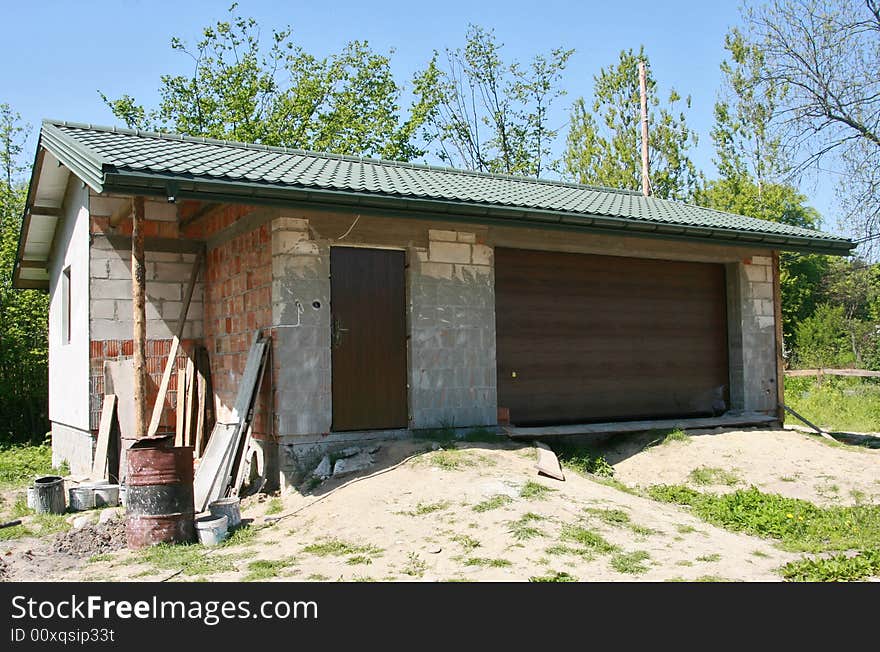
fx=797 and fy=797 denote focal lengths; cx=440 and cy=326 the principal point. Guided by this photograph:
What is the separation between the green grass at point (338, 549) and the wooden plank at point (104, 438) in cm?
436

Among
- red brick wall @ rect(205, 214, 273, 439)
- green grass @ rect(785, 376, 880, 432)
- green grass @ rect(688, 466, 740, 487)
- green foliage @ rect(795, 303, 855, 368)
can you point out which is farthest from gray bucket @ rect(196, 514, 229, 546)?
green foliage @ rect(795, 303, 855, 368)

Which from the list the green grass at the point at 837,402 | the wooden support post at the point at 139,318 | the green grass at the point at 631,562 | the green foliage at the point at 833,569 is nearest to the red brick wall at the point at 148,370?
the wooden support post at the point at 139,318

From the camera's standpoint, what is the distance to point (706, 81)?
30109 millimetres

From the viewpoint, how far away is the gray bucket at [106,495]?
8977 mm

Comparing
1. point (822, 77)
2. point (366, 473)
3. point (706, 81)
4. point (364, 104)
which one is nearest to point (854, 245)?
point (366, 473)

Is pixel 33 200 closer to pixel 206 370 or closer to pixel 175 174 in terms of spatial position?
pixel 206 370

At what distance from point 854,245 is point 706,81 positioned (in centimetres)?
1992

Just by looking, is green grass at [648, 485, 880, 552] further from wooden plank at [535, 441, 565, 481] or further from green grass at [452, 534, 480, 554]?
green grass at [452, 534, 480, 554]

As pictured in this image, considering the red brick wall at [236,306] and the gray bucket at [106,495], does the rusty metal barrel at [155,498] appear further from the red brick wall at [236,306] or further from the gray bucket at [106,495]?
the gray bucket at [106,495]

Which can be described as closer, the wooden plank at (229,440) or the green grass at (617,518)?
the green grass at (617,518)

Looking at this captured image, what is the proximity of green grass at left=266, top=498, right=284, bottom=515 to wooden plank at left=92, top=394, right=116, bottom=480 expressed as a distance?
8.67ft

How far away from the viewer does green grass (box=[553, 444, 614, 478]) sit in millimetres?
9641

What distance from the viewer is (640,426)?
10.9m

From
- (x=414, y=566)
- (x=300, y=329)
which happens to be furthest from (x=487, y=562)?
(x=300, y=329)
